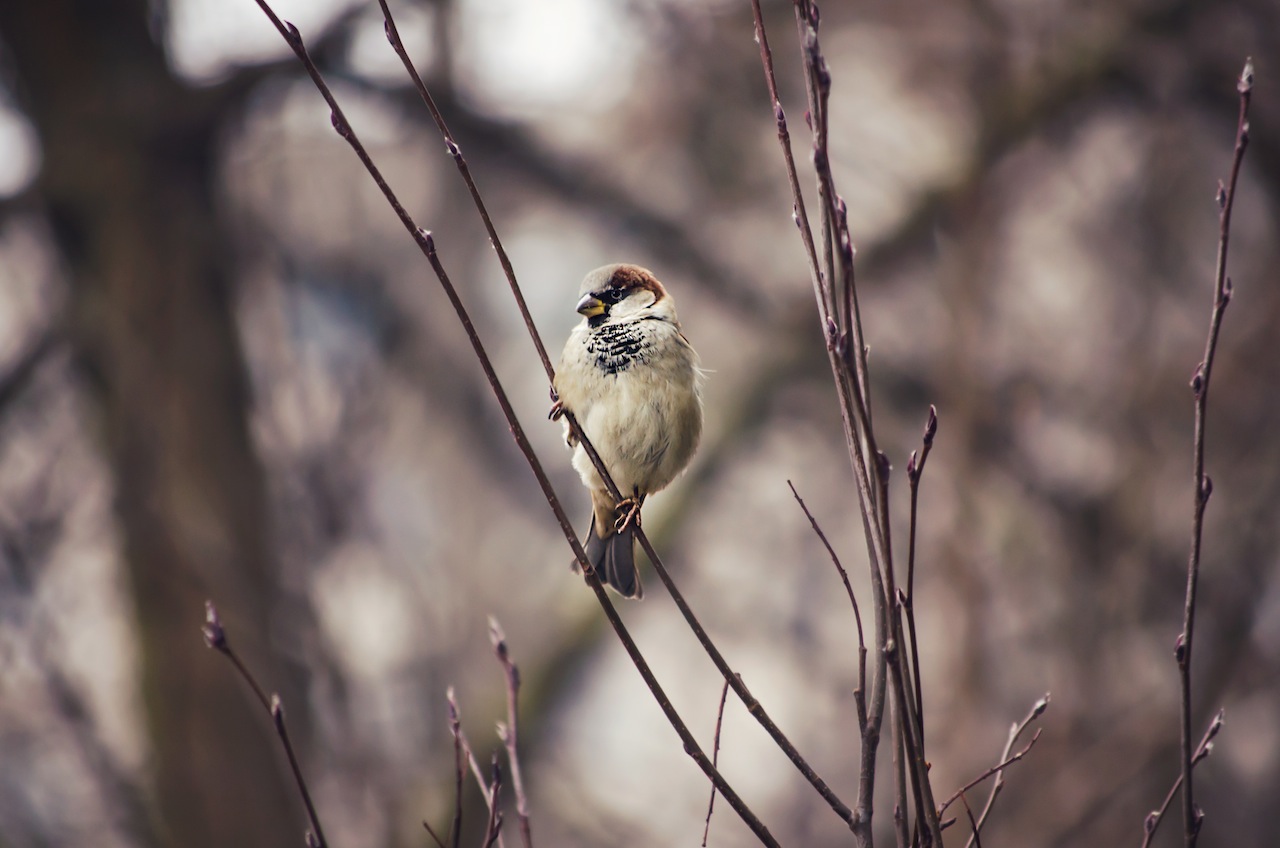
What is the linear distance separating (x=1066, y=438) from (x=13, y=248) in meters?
4.51

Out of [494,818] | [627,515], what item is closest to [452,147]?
[494,818]

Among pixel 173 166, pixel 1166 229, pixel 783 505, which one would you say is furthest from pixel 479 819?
pixel 1166 229

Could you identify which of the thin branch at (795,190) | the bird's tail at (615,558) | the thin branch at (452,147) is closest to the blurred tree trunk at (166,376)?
the bird's tail at (615,558)

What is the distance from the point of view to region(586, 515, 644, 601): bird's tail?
2088 millimetres

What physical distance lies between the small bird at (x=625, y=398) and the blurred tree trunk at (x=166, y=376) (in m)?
1.94

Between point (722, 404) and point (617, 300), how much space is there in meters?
2.16

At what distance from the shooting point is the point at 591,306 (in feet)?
7.05

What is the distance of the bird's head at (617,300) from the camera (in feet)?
7.06

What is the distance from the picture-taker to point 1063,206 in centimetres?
439

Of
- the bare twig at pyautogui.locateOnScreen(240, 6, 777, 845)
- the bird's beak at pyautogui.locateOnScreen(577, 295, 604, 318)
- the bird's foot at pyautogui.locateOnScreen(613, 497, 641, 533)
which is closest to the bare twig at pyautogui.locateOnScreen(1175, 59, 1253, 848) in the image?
the bare twig at pyautogui.locateOnScreen(240, 6, 777, 845)

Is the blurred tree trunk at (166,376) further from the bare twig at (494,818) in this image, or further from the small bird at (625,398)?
the bare twig at (494,818)

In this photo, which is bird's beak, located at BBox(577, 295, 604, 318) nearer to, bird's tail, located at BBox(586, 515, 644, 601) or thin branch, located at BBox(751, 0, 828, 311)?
bird's tail, located at BBox(586, 515, 644, 601)

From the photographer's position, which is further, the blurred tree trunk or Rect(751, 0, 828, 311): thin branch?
the blurred tree trunk

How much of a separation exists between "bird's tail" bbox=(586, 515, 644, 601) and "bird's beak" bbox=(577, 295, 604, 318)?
18.0 inches
